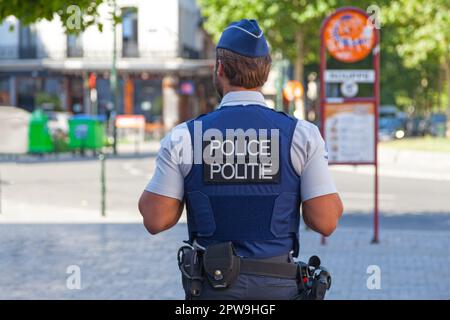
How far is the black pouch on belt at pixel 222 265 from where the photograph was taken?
13.1 feet

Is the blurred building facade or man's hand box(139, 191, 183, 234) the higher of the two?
the blurred building facade

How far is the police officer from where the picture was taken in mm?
4086

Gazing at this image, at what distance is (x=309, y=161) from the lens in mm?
4137

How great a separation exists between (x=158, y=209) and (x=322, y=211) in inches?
21.7

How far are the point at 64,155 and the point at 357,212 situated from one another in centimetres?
2417

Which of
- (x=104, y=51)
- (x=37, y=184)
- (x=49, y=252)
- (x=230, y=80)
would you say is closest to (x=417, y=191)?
(x=37, y=184)

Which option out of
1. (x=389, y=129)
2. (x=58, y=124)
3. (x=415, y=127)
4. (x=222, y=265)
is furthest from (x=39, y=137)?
(x=415, y=127)

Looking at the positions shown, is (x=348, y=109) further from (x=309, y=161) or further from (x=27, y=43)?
(x=27, y=43)

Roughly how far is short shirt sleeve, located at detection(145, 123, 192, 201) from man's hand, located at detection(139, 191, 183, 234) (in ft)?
0.07

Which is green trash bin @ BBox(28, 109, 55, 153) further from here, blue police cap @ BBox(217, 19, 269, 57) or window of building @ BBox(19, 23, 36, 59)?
blue police cap @ BBox(217, 19, 269, 57)

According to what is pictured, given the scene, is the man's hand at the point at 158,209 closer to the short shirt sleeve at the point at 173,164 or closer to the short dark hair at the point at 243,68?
the short shirt sleeve at the point at 173,164

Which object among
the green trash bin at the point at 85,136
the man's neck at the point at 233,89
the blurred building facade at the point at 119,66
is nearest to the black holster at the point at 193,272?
the man's neck at the point at 233,89

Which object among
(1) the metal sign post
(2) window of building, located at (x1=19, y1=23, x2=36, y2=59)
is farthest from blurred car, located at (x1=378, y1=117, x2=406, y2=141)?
(1) the metal sign post

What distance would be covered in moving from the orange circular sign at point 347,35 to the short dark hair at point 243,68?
10045 mm
